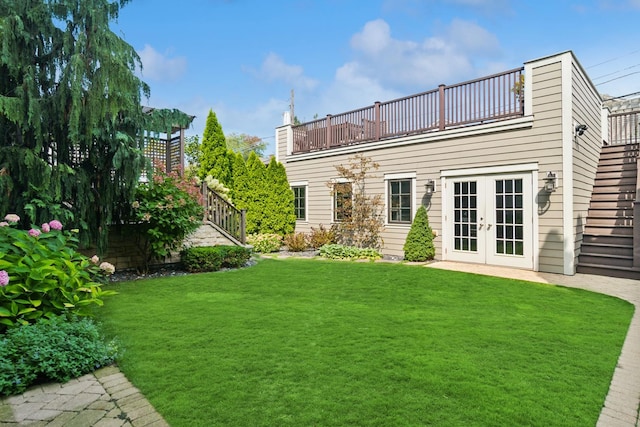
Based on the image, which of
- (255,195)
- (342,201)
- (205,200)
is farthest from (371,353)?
(255,195)

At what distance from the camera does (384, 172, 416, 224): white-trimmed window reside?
9.88m

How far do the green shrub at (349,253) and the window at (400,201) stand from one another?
1.07 m

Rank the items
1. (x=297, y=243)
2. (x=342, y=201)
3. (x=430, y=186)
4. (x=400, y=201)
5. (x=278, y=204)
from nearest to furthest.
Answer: (x=430, y=186) < (x=400, y=201) < (x=342, y=201) < (x=297, y=243) < (x=278, y=204)

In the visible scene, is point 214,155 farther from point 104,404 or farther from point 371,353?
point 104,404

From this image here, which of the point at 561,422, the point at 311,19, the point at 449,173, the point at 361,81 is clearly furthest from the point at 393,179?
the point at 361,81

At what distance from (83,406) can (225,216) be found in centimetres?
742

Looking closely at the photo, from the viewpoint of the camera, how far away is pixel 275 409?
2.39 m

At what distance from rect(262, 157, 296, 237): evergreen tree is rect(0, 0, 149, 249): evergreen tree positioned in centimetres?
672

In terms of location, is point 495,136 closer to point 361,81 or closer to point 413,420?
point 413,420

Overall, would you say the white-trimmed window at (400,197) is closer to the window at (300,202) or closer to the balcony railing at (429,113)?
the balcony railing at (429,113)

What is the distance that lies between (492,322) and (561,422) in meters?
2.12

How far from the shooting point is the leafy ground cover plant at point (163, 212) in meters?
7.25

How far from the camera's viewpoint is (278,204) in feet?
41.9

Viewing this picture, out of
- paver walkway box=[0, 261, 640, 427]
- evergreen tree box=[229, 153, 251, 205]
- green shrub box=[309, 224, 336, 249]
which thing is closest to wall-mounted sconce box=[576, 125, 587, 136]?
paver walkway box=[0, 261, 640, 427]
